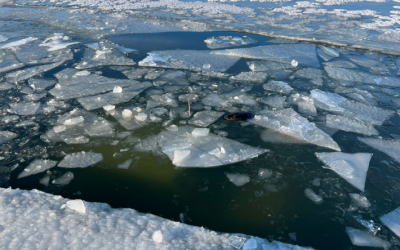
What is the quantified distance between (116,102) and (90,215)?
1622 millimetres

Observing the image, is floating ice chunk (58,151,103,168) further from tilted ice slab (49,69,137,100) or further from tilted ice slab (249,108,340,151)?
tilted ice slab (249,108,340,151)

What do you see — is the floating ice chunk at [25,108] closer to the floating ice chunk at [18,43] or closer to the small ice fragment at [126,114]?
the small ice fragment at [126,114]

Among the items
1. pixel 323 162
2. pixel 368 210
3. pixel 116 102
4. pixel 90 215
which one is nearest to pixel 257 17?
pixel 116 102

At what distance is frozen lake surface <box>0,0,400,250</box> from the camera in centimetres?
175

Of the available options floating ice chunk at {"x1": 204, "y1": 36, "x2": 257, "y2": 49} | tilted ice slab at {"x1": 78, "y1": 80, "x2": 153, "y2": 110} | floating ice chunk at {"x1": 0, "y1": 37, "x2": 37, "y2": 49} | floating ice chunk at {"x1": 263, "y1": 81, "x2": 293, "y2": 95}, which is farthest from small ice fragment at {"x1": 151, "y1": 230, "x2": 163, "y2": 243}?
floating ice chunk at {"x1": 0, "y1": 37, "x2": 37, "y2": 49}

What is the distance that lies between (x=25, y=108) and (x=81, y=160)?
4.04ft

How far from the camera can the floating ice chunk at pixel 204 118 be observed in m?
2.81

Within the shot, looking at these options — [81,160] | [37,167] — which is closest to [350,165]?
[81,160]

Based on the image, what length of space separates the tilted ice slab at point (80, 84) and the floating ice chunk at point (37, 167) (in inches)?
45.8

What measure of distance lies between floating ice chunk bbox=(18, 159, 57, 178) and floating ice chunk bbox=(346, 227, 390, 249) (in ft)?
7.26

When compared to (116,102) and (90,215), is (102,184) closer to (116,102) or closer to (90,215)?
(90,215)

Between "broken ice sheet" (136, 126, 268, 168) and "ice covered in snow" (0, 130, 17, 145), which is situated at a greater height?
"broken ice sheet" (136, 126, 268, 168)

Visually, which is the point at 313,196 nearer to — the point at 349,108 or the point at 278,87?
the point at 349,108

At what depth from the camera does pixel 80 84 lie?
3559mm
